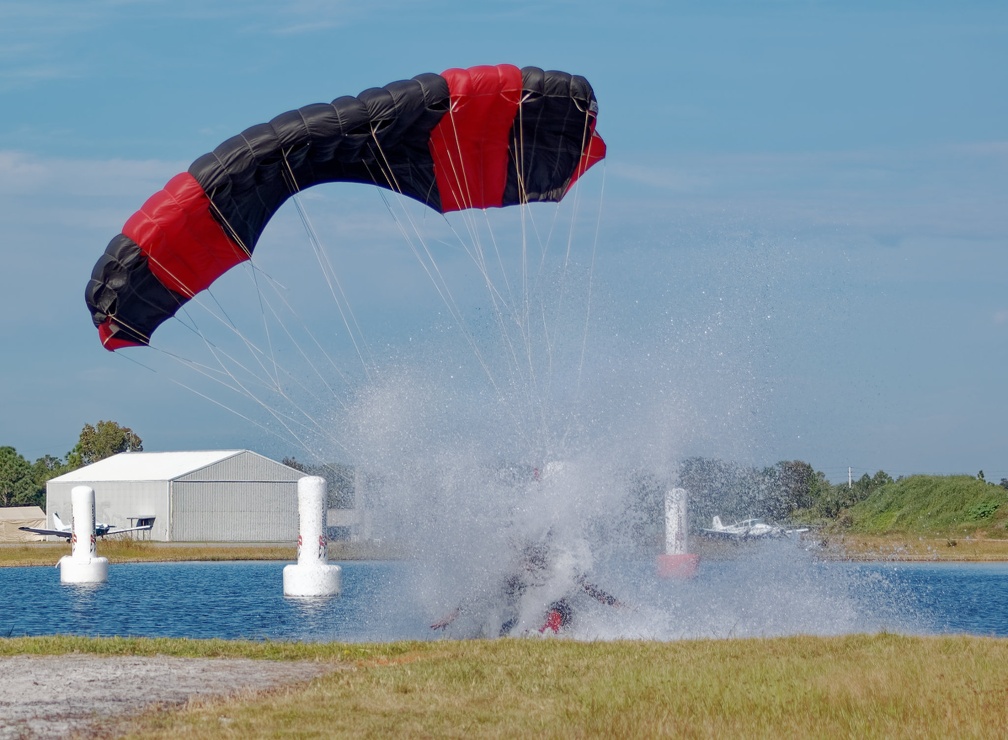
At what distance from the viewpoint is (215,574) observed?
48.0 m

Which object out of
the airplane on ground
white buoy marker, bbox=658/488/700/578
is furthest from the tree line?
white buoy marker, bbox=658/488/700/578

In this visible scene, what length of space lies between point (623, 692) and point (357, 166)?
1199 centimetres

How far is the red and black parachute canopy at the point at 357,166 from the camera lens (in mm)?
18031

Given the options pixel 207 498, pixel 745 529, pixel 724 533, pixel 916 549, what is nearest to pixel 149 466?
pixel 207 498

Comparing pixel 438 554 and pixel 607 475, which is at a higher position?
pixel 607 475

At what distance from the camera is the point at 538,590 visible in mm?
19359

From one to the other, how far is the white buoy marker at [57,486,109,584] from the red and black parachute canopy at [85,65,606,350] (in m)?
21.7

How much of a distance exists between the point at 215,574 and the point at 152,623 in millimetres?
22326

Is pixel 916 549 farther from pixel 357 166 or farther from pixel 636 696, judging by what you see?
pixel 636 696

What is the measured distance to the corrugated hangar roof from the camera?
78.9 m

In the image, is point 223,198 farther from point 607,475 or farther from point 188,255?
point 607,475

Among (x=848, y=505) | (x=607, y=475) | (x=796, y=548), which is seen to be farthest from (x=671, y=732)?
(x=848, y=505)

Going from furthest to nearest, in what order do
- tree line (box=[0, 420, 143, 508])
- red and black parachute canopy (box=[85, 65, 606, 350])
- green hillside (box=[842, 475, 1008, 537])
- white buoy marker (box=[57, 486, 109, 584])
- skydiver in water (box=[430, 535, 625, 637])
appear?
tree line (box=[0, 420, 143, 508]) < green hillside (box=[842, 475, 1008, 537]) < white buoy marker (box=[57, 486, 109, 584]) < skydiver in water (box=[430, 535, 625, 637]) < red and black parachute canopy (box=[85, 65, 606, 350])

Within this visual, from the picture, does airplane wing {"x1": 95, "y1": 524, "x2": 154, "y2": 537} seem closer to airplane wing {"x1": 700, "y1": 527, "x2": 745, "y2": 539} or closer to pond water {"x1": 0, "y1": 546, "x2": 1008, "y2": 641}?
pond water {"x1": 0, "y1": 546, "x2": 1008, "y2": 641}
